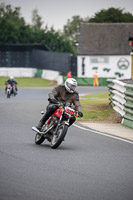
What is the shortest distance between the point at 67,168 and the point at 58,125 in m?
2.57

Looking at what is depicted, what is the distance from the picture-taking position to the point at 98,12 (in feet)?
326

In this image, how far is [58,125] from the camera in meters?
12.2

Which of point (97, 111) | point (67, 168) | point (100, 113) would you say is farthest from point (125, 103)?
point (67, 168)

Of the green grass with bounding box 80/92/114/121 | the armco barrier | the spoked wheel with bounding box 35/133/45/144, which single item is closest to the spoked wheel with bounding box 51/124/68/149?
the spoked wheel with bounding box 35/133/45/144

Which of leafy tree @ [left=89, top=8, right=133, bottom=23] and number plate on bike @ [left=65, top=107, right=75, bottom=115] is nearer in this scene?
number plate on bike @ [left=65, top=107, right=75, bottom=115]

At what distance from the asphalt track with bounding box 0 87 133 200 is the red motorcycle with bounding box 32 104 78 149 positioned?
23 cm

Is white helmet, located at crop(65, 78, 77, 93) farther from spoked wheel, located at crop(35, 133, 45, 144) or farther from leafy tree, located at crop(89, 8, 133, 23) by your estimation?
leafy tree, located at crop(89, 8, 133, 23)

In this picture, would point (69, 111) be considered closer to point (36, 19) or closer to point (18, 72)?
point (18, 72)

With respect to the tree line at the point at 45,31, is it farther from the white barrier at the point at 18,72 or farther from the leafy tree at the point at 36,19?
the leafy tree at the point at 36,19

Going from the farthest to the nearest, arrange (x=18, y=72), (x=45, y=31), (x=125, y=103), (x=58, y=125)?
(x=45, y=31) → (x=18, y=72) → (x=125, y=103) → (x=58, y=125)

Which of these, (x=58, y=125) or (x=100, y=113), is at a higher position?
(x=58, y=125)

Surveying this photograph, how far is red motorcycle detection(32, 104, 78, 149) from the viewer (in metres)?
12.0

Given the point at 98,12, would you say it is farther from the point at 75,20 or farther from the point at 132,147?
the point at 132,147

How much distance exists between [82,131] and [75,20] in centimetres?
14716
